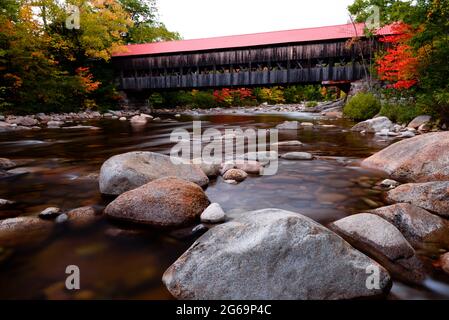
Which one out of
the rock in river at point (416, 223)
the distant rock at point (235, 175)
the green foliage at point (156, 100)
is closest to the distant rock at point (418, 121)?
the distant rock at point (235, 175)

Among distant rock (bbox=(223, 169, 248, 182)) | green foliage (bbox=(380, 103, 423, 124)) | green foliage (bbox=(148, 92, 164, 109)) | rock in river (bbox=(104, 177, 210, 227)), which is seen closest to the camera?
rock in river (bbox=(104, 177, 210, 227))

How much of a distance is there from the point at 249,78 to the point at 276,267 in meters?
22.4

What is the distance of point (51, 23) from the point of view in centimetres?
2431

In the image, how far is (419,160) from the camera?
468 cm

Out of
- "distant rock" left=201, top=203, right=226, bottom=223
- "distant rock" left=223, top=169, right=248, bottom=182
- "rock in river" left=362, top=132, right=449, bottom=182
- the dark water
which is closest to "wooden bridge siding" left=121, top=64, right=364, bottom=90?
the dark water

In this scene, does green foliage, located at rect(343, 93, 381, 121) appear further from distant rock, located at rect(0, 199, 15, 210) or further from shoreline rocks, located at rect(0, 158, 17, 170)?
distant rock, located at rect(0, 199, 15, 210)

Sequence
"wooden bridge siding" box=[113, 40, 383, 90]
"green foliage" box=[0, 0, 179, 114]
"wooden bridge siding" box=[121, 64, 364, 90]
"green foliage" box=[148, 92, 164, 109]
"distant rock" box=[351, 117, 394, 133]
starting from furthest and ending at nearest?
1. "green foliage" box=[148, 92, 164, 109]
2. "wooden bridge siding" box=[121, 64, 364, 90]
3. "wooden bridge siding" box=[113, 40, 383, 90]
4. "green foliage" box=[0, 0, 179, 114]
5. "distant rock" box=[351, 117, 394, 133]

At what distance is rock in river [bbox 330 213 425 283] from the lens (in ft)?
7.97

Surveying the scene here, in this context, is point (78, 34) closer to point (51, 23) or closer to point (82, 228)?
point (51, 23)

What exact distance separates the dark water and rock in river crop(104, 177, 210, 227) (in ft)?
0.65

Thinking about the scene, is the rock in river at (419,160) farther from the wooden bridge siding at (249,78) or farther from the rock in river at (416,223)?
the wooden bridge siding at (249,78)

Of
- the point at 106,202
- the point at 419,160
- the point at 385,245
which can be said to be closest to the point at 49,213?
the point at 106,202

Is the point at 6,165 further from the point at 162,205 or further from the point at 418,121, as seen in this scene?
the point at 418,121
